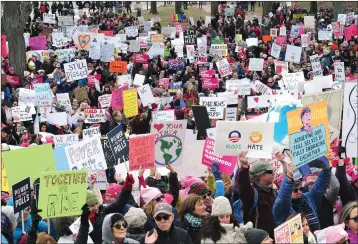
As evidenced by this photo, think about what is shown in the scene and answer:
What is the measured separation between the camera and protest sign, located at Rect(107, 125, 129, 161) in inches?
428

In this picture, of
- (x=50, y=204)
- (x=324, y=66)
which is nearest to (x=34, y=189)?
(x=50, y=204)

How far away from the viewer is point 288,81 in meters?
19.3

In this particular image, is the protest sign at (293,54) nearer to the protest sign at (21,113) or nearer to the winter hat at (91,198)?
the protest sign at (21,113)

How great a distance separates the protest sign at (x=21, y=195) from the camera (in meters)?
8.27

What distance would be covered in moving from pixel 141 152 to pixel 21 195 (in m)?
1.83

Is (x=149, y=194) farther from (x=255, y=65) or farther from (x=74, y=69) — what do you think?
(x=255, y=65)

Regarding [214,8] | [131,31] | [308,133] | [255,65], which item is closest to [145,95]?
[255,65]

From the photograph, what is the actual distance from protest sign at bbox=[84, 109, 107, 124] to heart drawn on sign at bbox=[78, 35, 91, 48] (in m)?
9.36

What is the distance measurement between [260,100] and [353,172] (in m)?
7.77

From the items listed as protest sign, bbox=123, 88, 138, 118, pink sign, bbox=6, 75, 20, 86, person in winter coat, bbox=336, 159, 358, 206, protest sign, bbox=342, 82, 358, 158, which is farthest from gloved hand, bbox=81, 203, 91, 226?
pink sign, bbox=6, 75, 20, 86

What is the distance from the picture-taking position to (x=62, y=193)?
26.5ft

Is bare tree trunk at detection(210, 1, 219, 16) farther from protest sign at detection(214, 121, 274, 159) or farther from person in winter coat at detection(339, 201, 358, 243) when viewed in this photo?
person in winter coat at detection(339, 201, 358, 243)

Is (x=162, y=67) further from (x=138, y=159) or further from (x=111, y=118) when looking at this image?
(x=138, y=159)

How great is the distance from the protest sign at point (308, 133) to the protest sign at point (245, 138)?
0.56 metres
